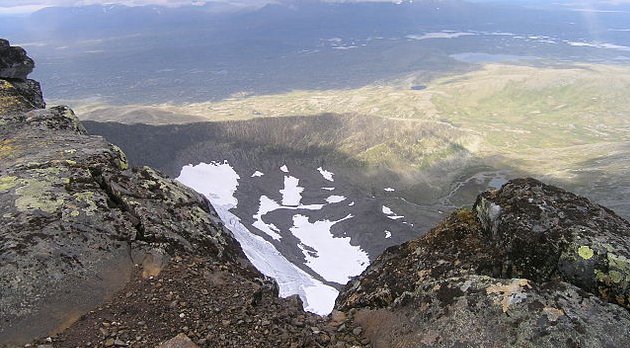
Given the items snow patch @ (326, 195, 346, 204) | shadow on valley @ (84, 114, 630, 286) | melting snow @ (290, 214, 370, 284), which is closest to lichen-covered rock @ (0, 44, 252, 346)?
melting snow @ (290, 214, 370, 284)

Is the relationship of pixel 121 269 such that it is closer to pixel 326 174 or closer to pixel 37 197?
pixel 37 197

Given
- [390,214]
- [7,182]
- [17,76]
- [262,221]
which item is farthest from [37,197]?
[390,214]

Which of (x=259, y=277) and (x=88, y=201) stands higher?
(x=88, y=201)

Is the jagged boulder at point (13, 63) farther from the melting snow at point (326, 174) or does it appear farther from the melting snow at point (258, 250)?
the melting snow at point (326, 174)

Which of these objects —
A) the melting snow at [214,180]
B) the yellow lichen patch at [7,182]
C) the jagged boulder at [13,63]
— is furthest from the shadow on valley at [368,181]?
the yellow lichen patch at [7,182]

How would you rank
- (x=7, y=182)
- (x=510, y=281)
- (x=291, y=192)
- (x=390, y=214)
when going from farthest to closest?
(x=291, y=192), (x=390, y=214), (x=7, y=182), (x=510, y=281)

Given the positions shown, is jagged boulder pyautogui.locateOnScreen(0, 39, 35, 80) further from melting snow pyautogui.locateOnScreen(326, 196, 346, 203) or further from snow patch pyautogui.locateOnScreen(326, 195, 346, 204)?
melting snow pyautogui.locateOnScreen(326, 196, 346, 203)

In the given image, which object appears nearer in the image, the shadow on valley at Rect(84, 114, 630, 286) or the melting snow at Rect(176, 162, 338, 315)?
the melting snow at Rect(176, 162, 338, 315)
